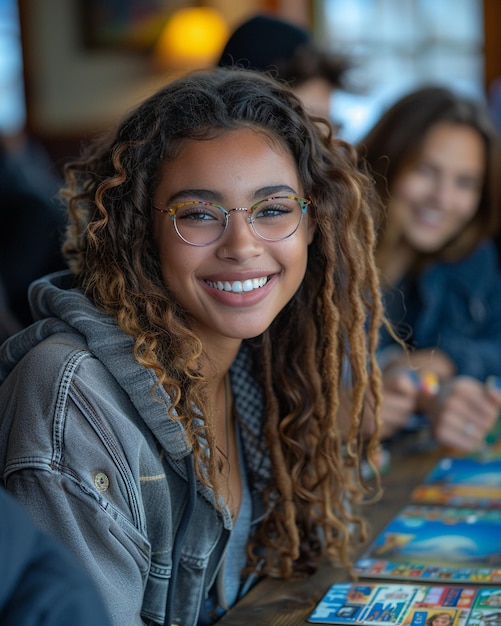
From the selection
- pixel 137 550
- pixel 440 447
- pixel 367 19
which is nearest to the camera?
pixel 137 550

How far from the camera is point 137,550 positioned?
1.13 metres

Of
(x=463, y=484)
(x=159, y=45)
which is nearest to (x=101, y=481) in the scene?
(x=463, y=484)

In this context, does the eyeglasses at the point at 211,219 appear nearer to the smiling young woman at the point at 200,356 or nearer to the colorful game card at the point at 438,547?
the smiling young woman at the point at 200,356

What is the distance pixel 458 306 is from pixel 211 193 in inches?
54.1

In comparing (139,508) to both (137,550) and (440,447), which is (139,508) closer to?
(137,550)

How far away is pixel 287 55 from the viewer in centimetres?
222

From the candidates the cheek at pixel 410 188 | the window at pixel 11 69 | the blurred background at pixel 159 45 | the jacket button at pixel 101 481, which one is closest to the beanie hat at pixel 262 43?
the cheek at pixel 410 188

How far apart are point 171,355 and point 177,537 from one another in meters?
0.25

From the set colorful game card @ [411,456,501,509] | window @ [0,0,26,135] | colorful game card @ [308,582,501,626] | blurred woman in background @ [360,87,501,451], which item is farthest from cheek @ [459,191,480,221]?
window @ [0,0,26,135]

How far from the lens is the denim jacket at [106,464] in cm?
107

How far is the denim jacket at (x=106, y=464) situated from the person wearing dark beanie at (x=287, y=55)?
1.07 meters

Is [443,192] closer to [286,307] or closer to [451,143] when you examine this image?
[451,143]

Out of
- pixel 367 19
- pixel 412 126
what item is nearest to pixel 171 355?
pixel 412 126

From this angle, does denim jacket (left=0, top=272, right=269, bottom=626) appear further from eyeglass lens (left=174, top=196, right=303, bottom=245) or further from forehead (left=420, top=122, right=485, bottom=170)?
forehead (left=420, top=122, right=485, bottom=170)
